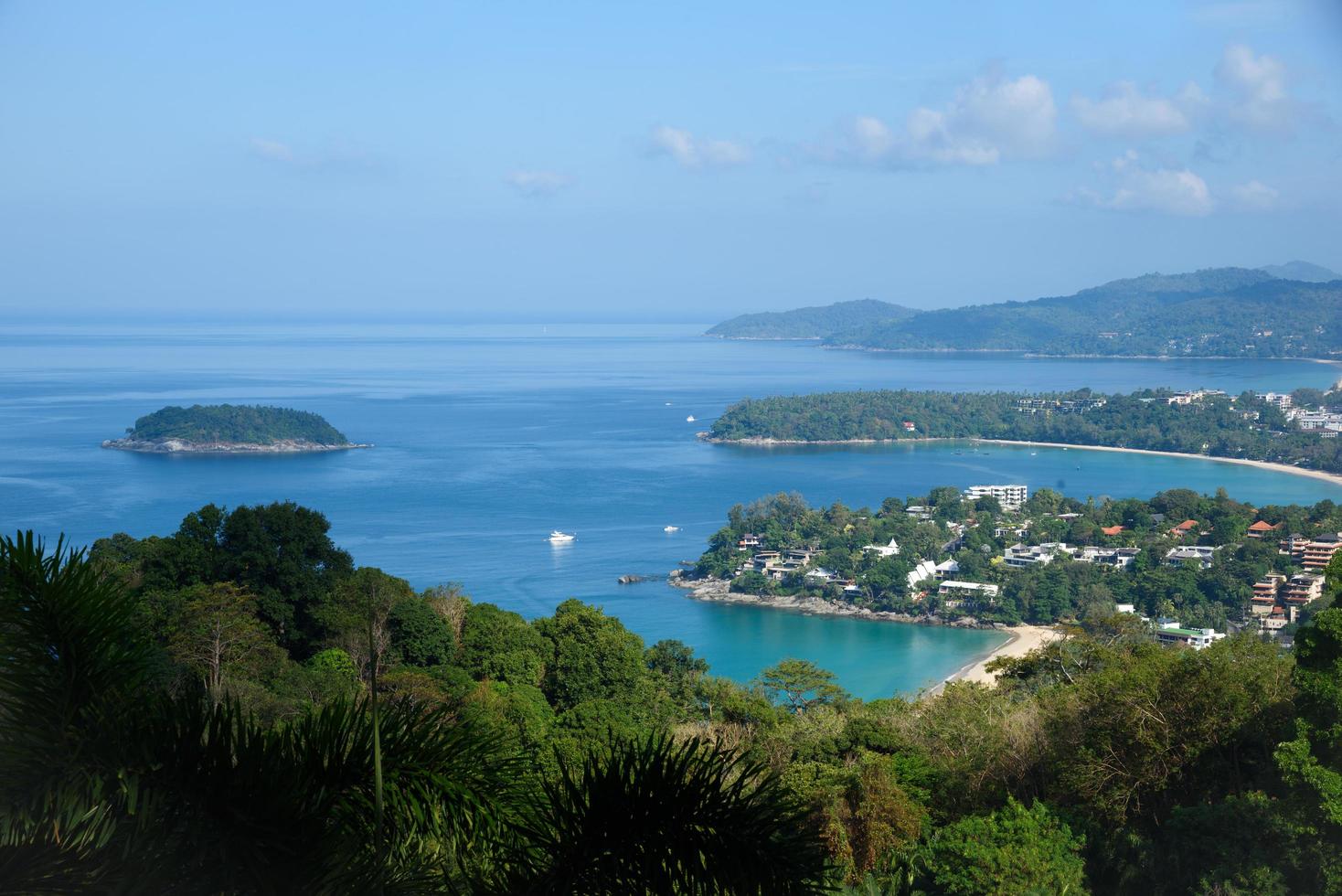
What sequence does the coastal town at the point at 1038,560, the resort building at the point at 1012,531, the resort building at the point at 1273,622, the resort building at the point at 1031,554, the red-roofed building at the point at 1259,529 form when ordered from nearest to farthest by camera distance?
the resort building at the point at 1273,622
the coastal town at the point at 1038,560
the resort building at the point at 1031,554
the red-roofed building at the point at 1259,529
the resort building at the point at 1012,531

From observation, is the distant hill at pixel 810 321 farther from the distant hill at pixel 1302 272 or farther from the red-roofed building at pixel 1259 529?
the red-roofed building at pixel 1259 529

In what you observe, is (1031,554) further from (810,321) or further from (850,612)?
(810,321)

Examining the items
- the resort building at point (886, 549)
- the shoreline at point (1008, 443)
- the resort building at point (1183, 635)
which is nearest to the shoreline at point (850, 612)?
the resort building at point (1183, 635)

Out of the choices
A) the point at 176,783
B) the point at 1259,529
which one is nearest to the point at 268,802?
the point at 176,783

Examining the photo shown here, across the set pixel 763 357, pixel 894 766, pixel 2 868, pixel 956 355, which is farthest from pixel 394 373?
pixel 2 868

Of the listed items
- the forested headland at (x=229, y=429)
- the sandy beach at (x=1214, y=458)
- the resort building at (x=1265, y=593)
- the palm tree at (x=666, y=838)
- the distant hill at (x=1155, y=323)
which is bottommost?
the resort building at (x=1265, y=593)

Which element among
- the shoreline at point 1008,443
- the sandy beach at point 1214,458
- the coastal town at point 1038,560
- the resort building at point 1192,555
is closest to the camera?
the coastal town at point 1038,560

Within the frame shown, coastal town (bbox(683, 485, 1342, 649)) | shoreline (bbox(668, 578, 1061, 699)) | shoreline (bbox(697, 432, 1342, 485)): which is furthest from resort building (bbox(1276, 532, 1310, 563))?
shoreline (bbox(697, 432, 1342, 485))
